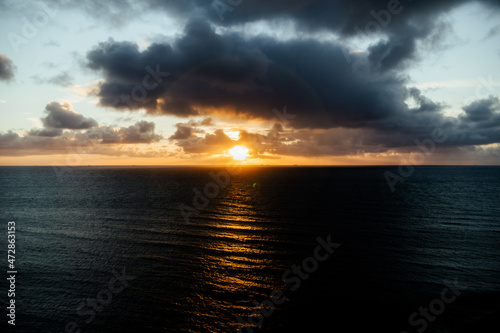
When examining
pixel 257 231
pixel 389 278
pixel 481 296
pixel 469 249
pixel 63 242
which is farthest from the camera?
pixel 257 231

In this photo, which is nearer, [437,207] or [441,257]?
[441,257]

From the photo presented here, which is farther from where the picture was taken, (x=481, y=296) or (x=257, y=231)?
(x=257, y=231)

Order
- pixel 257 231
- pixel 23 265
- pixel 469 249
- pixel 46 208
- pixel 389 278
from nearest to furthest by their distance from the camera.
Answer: pixel 389 278
pixel 23 265
pixel 469 249
pixel 257 231
pixel 46 208

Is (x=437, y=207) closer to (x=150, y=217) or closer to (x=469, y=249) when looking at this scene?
(x=469, y=249)

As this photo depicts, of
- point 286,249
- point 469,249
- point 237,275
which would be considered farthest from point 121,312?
point 469,249

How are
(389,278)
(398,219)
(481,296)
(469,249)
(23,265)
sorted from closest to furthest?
(481,296) → (389,278) → (23,265) → (469,249) → (398,219)

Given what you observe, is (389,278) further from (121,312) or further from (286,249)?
(121,312)

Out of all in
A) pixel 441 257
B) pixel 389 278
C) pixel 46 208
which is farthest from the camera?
pixel 46 208

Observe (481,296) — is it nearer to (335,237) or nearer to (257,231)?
(335,237)

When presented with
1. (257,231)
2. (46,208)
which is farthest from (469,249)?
(46,208)
